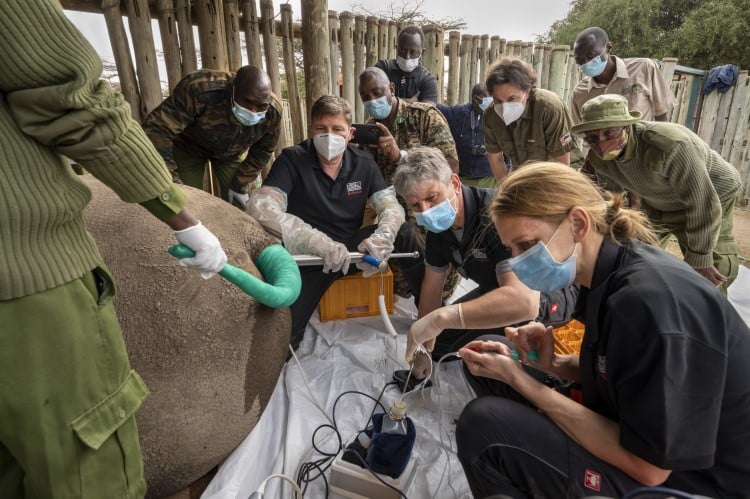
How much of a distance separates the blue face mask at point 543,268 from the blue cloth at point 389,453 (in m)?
0.74

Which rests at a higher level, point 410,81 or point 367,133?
point 410,81

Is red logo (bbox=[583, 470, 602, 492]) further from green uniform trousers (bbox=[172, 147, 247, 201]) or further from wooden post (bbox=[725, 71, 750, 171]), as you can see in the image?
wooden post (bbox=[725, 71, 750, 171])

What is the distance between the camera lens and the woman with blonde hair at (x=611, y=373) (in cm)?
98

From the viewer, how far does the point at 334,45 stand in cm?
412

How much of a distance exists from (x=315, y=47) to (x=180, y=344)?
2.84 metres

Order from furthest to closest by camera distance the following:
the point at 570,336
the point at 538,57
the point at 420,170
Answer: the point at 538,57
the point at 570,336
the point at 420,170

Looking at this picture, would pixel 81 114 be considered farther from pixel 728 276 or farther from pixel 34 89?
pixel 728 276

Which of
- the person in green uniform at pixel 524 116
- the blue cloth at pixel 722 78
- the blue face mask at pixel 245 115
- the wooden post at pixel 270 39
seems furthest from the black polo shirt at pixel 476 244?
the blue cloth at pixel 722 78

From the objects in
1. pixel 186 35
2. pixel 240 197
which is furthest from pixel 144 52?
pixel 240 197

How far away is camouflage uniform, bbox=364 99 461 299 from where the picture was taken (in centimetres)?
318

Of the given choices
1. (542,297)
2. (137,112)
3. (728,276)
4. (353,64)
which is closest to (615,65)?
(728,276)

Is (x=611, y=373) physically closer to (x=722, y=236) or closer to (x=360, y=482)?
(x=360, y=482)

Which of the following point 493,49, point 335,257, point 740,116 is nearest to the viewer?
point 335,257

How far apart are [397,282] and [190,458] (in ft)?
6.09
